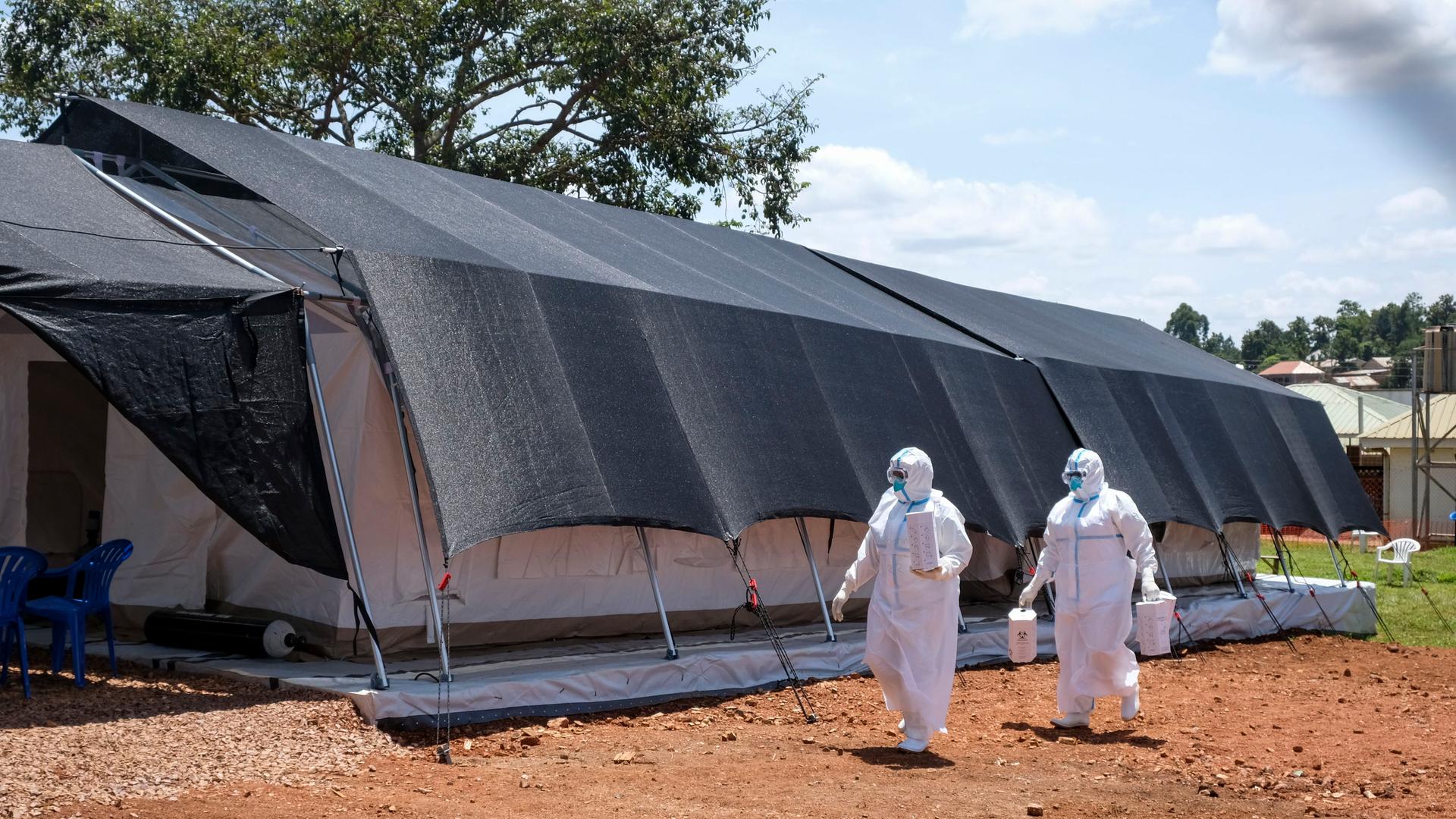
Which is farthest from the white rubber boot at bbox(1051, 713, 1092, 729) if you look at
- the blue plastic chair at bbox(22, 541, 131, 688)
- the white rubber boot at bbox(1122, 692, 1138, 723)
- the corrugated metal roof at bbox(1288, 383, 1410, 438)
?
the corrugated metal roof at bbox(1288, 383, 1410, 438)

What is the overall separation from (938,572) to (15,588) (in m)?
4.54

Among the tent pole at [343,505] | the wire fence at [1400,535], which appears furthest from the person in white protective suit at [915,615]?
the wire fence at [1400,535]

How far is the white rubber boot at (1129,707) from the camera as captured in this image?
784cm

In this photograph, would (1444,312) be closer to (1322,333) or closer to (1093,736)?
(1093,736)

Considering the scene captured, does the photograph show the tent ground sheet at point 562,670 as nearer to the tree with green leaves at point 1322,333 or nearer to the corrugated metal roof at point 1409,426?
the corrugated metal roof at point 1409,426

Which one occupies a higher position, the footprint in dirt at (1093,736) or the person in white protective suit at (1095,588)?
the person in white protective suit at (1095,588)

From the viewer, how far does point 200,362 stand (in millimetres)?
6570

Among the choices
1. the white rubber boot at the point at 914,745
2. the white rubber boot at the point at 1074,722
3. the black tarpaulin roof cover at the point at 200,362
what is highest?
the black tarpaulin roof cover at the point at 200,362

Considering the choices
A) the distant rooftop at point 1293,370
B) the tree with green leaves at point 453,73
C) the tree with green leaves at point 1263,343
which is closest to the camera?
the tree with green leaves at point 453,73

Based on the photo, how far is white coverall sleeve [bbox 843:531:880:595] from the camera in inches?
278

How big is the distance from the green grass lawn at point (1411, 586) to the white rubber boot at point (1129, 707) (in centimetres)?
643

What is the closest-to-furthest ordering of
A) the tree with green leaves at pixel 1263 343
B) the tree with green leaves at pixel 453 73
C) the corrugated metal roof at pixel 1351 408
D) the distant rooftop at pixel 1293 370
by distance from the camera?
1. the tree with green leaves at pixel 453 73
2. the corrugated metal roof at pixel 1351 408
3. the distant rooftop at pixel 1293 370
4. the tree with green leaves at pixel 1263 343

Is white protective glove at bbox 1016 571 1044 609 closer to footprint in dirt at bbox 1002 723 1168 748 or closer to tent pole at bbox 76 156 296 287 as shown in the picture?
footprint in dirt at bbox 1002 723 1168 748

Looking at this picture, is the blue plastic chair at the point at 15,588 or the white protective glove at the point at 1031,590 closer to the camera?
the blue plastic chair at the point at 15,588
